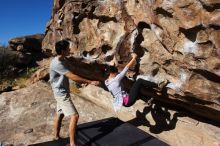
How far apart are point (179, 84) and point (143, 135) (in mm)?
1240

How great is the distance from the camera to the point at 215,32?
5.21 metres

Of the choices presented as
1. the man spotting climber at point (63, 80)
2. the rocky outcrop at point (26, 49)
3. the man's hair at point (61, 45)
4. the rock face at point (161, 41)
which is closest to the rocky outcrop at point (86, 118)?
the rock face at point (161, 41)

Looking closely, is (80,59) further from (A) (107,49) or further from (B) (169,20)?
(B) (169,20)

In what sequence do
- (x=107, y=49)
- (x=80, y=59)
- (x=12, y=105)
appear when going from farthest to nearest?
(x=12, y=105)
(x=80, y=59)
(x=107, y=49)

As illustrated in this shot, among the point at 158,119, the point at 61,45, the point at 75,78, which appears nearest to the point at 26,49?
the point at 158,119

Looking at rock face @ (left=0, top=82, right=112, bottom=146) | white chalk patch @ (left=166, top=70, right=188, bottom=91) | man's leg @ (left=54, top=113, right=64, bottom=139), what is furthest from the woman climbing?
rock face @ (left=0, top=82, right=112, bottom=146)

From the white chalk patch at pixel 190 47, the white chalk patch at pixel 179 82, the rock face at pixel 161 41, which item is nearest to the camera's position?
the rock face at pixel 161 41

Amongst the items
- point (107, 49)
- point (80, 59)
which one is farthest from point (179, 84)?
point (80, 59)

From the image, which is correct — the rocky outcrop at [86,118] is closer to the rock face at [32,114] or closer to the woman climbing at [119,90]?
the rock face at [32,114]

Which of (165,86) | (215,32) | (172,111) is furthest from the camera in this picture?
(172,111)

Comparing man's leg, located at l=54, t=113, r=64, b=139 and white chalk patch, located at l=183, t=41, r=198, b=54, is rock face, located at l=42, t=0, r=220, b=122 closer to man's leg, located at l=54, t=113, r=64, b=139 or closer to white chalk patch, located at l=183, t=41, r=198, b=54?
white chalk patch, located at l=183, t=41, r=198, b=54

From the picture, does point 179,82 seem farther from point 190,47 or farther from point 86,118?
point 86,118

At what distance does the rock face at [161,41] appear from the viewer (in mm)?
5469

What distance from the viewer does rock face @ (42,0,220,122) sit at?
547 centimetres
